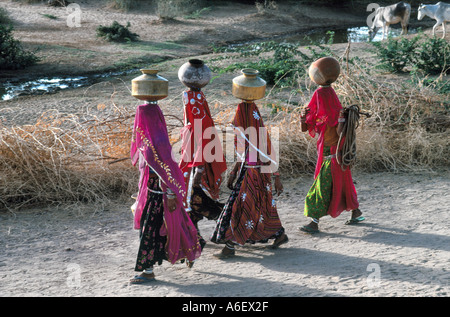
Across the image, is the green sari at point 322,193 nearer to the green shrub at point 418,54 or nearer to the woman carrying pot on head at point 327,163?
the woman carrying pot on head at point 327,163

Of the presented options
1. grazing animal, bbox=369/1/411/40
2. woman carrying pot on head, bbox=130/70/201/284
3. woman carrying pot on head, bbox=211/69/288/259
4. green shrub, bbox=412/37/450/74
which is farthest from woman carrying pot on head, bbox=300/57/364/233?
grazing animal, bbox=369/1/411/40

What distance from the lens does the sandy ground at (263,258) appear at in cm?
343

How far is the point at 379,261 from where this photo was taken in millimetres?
3793

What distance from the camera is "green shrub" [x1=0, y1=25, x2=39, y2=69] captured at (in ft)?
38.6

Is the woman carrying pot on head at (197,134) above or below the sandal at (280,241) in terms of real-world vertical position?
above

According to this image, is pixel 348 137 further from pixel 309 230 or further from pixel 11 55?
pixel 11 55

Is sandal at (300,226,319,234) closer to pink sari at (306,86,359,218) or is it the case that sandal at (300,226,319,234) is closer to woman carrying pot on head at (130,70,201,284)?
pink sari at (306,86,359,218)

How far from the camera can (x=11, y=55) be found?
11852 millimetres

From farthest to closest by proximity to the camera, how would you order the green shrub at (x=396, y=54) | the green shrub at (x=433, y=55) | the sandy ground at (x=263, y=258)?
the green shrub at (x=396, y=54)
the green shrub at (x=433, y=55)
the sandy ground at (x=263, y=258)

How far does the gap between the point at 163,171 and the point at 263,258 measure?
43.6 inches

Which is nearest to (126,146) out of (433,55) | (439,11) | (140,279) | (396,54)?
(140,279)

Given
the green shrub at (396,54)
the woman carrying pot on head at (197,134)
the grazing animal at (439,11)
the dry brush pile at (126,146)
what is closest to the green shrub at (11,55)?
the dry brush pile at (126,146)

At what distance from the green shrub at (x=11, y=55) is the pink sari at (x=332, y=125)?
9430 millimetres
